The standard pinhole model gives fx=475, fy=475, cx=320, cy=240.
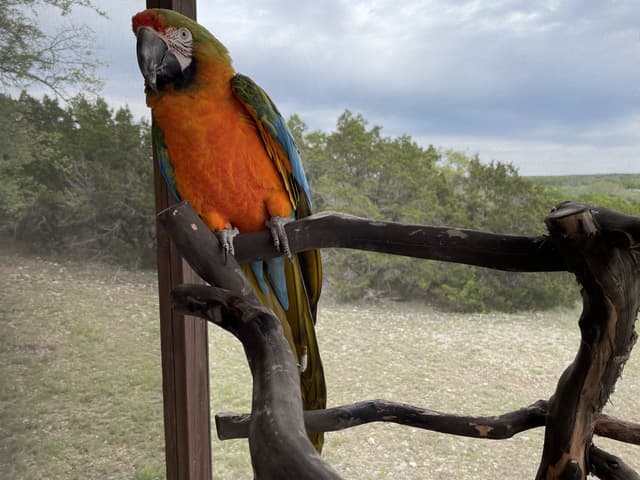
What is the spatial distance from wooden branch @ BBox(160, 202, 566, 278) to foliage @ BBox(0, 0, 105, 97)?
73cm

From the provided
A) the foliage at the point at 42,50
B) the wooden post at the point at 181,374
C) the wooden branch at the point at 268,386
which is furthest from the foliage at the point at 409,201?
the wooden branch at the point at 268,386

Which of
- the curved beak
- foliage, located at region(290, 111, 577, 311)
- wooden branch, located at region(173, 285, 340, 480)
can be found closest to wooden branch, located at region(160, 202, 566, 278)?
wooden branch, located at region(173, 285, 340, 480)

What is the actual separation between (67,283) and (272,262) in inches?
26.0

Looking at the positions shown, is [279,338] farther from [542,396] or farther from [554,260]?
[542,396]

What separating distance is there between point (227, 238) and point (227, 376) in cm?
87

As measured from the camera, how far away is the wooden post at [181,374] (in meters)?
1.24

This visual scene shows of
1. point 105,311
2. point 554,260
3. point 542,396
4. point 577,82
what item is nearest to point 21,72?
point 105,311

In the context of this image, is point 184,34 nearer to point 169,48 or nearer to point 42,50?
point 169,48

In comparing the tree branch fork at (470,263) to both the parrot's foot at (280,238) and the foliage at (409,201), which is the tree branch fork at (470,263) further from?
the foliage at (409,201)

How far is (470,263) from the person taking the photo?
73cm

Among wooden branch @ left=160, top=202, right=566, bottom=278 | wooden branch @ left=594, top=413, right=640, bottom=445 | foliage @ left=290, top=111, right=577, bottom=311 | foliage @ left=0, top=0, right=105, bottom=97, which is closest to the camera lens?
wooden branch @ left=160, top=202, right=566, bottom=278

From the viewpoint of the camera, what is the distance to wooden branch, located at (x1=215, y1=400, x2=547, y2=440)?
853mm

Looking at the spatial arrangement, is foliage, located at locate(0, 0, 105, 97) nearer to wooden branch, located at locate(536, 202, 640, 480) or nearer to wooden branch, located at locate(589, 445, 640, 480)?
wooden branch, located at locate(536, 202, 640, 480)

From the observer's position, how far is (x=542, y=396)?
4.90ft
